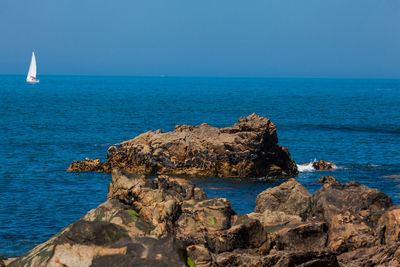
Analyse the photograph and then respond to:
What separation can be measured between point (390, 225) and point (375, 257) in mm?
2175

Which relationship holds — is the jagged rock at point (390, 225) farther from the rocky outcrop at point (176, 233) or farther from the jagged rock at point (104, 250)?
the jagged rock at point (104, 250)

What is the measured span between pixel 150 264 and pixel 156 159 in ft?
116

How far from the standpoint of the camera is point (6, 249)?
26094 millimetres

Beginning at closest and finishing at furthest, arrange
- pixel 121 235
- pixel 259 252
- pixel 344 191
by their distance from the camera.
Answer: pixel 121 235
pixel 259 252
pixel 344 191

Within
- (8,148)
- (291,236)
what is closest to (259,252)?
(291,236)

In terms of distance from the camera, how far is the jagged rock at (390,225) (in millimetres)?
18797

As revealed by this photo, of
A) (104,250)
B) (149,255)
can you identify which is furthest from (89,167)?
(149,255)

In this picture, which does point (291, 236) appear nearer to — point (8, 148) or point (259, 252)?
point (259, 252)

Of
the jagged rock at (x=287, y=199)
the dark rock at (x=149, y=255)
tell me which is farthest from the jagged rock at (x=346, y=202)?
the dark rock at (x=149, y=255)

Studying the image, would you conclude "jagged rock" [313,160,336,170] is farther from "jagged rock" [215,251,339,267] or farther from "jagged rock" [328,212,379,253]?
"jagged rock" [215,251,339,267]

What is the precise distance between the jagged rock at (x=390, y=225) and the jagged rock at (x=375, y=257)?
0.85 meters

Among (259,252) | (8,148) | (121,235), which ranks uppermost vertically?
(121,235)

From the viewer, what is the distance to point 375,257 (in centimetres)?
1755

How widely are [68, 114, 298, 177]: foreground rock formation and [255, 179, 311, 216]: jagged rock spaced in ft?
61.8
